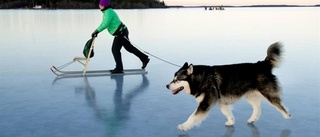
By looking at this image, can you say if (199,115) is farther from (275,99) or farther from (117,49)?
(117,49)

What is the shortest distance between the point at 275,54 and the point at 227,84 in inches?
25.5

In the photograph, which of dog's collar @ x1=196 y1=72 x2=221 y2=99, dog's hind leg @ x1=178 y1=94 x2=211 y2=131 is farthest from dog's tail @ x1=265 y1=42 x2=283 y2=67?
dog's hind leg @ x1=178 y1=94 x2=211 y2=131

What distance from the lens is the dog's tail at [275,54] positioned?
14.0 feet

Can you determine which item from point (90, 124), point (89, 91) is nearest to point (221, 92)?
point (90, 124)

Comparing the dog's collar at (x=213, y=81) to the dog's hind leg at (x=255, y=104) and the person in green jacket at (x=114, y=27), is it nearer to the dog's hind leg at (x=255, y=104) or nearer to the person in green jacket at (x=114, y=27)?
the dog's hind leg at (x=255, y=104)

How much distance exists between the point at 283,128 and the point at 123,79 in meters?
3.75

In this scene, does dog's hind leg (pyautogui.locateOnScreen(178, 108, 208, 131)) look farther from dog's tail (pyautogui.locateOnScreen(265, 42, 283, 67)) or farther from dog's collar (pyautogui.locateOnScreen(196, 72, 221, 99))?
dog's tail (pyautogui.locateOnScreen(265, 42, 283, 67))

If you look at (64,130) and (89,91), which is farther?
(89,91)

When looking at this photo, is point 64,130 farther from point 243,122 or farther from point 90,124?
point 243,122

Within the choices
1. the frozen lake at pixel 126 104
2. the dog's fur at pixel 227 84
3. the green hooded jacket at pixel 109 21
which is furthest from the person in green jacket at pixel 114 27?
the dog's fur at pixel 227 84

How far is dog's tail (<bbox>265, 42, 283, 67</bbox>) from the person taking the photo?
14.0 feet

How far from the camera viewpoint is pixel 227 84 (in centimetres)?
423

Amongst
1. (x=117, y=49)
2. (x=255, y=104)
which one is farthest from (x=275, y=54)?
(x=117, y=49)

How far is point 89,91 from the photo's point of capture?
20.5 feet
